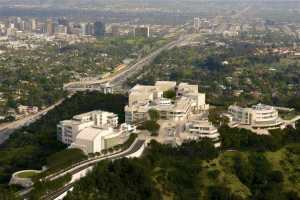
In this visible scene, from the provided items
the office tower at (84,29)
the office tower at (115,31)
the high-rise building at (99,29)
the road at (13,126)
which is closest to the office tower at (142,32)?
the office tower at (115,31)

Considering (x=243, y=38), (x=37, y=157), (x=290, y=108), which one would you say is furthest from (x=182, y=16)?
(x=37, y=157)

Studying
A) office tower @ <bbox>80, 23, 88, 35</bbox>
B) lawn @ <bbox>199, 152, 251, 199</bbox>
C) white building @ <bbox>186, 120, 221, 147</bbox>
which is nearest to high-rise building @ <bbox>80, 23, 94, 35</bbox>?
office tower @ <bbox>80, 23, 88, 35</bbox>

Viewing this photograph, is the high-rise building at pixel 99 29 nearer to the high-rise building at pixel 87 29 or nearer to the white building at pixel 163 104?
the high-rise building at pixel 87 29

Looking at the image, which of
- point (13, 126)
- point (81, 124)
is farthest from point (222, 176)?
point (13, 126)

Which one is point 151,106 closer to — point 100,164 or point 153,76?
point 100,164

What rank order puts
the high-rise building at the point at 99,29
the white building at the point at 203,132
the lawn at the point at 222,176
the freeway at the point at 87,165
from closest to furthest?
the freeway at the point at 87,165 → the lawn at the point at 222,176 → the white building at the point at 203,132 → the high-rise building at the point at 99,29
